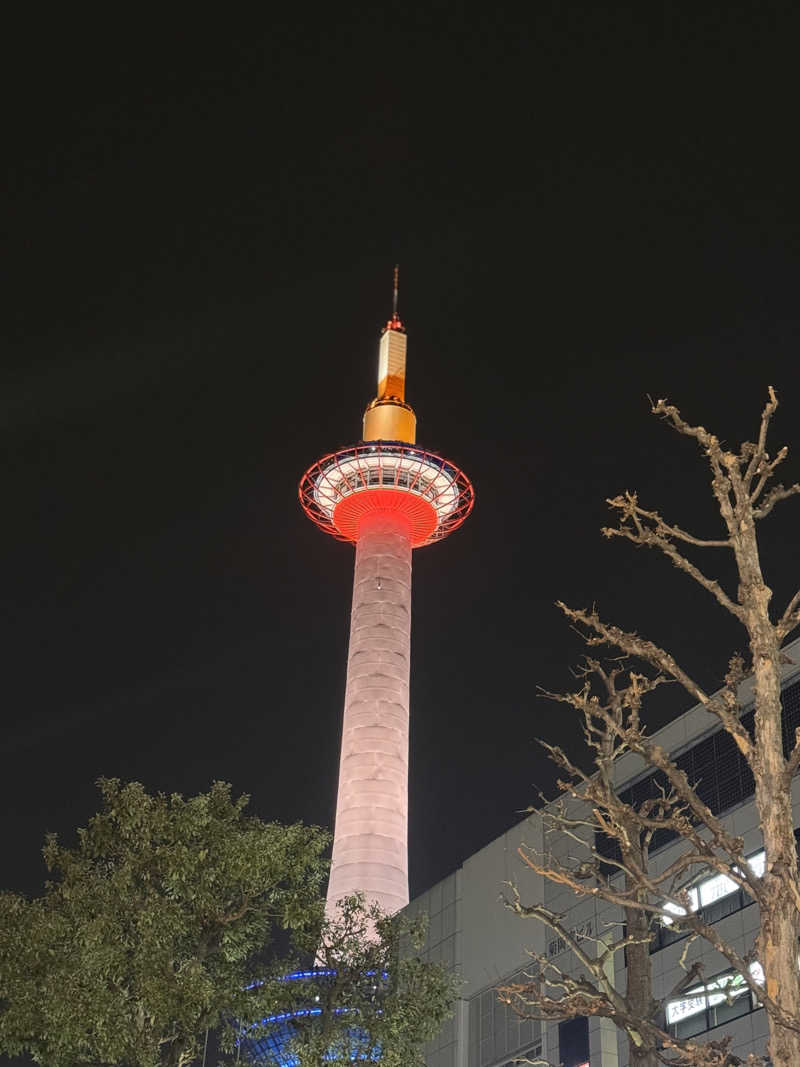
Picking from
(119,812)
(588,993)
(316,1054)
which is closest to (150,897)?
(119,812)

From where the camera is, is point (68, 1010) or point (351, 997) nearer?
point (68, 1010)

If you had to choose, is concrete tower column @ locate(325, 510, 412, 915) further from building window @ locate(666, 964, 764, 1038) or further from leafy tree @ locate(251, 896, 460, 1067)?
leafy tree @ locate(251, 896, 460, 1067)

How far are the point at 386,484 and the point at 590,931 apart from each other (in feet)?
192

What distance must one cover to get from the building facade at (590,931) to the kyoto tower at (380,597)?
73.5 feet

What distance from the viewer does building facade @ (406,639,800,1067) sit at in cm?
4322

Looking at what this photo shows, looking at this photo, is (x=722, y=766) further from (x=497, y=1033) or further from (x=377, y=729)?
(x=377, y=729)

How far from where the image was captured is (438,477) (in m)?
106

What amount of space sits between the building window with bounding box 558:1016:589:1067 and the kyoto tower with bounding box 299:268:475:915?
34.4 meters

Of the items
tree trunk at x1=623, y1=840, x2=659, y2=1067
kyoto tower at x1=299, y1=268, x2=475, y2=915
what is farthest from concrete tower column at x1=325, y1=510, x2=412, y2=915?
tree trunk at x1=623, y1=840, x2=659, y2=1067

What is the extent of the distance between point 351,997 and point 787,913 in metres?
18.8

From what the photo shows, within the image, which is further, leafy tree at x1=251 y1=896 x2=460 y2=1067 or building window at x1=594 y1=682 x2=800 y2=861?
building window at x1=594 y1=682 x2=800 y2=861

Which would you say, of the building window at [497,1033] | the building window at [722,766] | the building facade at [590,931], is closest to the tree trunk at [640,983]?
the building facade at [590,931]

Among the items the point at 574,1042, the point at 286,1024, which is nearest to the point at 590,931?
the point at 574,1042

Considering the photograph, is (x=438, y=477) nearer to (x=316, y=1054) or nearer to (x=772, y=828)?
(x=316, y=1054)
